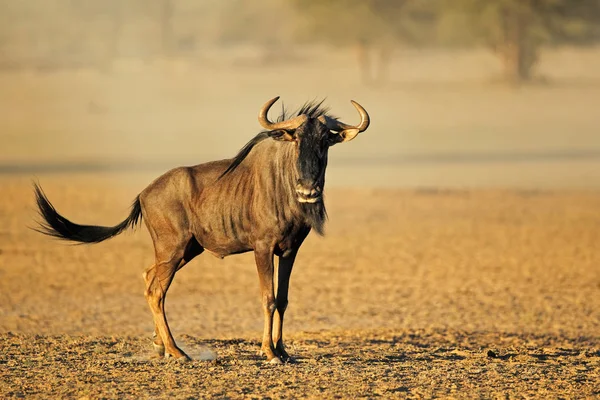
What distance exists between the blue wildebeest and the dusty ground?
650 mm

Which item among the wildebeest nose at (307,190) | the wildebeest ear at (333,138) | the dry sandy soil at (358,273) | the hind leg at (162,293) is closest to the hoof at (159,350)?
the hind leg at (162,293)

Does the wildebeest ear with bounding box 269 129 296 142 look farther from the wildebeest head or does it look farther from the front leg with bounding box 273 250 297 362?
the front leg with bounding box 273 250 297 362

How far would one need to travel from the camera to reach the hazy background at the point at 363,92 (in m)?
33.9

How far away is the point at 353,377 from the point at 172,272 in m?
1.87

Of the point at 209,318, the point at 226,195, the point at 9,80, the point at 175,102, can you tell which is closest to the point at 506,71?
the point at 175,102

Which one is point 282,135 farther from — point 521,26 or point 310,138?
point 521,26

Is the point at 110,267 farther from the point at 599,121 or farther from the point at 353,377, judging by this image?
Answer: the point at 599,121

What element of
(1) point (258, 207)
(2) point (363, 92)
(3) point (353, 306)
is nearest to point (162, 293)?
(1) point (258, 207)

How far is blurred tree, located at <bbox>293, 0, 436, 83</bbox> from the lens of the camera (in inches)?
2427

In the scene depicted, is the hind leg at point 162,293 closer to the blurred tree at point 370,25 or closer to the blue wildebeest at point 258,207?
the blue wildebeest at point 258,207

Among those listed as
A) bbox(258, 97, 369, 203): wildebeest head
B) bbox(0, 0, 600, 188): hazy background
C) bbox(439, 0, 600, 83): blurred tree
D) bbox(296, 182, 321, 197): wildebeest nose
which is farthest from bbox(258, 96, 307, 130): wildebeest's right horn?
bbox(439, 0, 600, 83): blurred tree

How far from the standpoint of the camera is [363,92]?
52844mm

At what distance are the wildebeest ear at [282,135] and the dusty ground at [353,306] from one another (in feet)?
5.95

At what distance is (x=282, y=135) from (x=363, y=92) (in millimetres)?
43614
